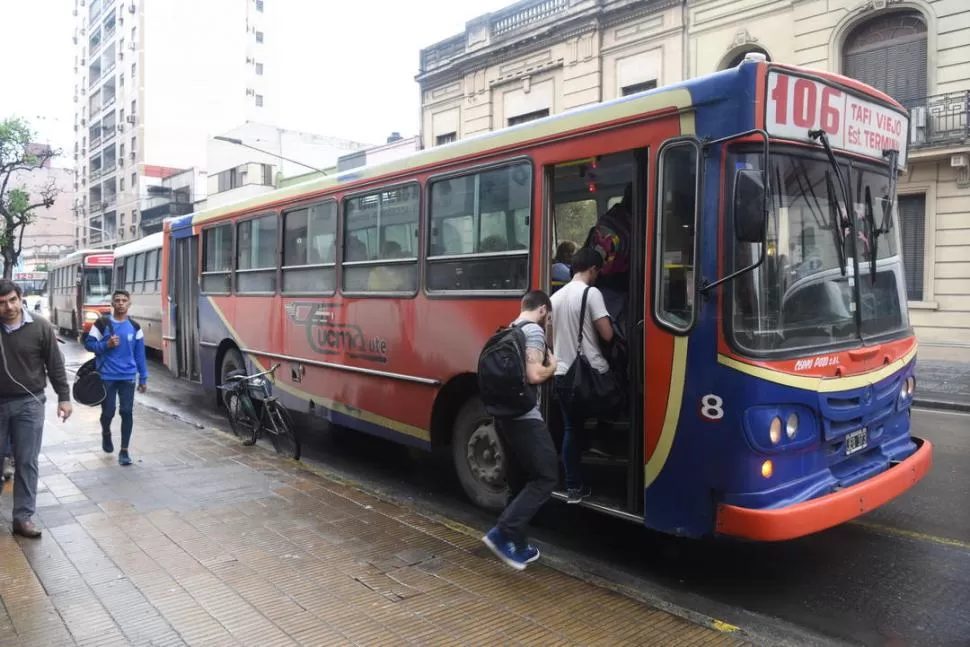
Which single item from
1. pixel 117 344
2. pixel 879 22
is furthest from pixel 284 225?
pixel 879 22

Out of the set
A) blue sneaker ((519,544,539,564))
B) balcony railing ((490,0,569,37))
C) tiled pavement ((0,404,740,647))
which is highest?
balcony railing ((490,0,569,37))

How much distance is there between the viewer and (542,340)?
4582mm

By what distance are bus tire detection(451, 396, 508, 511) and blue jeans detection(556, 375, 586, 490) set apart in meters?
0.73

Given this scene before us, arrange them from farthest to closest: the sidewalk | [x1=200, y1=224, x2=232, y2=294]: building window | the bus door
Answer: the sidewalk → the bus door → [x1=200, y1=224, x2=232, y2=294]: building window

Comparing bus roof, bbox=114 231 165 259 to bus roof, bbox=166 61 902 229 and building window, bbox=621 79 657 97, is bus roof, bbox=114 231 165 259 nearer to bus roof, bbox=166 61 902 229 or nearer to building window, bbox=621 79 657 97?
bus roof, bbox=166 61 902 229

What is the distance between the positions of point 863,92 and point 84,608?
17.9 ft

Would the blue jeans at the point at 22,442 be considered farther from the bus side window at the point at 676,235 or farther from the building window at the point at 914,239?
the building window at the point at 914,239

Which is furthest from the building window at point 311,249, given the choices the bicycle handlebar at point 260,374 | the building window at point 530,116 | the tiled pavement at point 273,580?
the building window at point 530,116

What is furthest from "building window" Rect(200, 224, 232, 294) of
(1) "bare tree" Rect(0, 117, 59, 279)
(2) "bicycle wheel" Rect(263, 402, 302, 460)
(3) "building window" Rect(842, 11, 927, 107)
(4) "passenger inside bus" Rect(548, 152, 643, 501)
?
(1) "bare tree" Rect(0, 117, 59, 279)

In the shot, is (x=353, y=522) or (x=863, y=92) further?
(x=353, y=522)

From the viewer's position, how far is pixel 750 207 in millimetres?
3941

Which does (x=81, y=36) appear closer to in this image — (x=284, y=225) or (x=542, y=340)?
(x=284, y=225)

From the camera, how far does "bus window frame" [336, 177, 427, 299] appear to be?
21.2 ft

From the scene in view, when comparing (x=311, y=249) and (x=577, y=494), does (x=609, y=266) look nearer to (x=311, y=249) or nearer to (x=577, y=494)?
(x=577, y=494)
